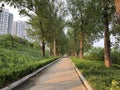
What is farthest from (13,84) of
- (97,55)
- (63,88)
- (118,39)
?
(97,55)

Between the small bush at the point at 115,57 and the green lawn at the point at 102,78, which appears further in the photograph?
Result: the small bush at the point at 115,57

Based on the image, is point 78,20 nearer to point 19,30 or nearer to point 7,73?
point 7,73

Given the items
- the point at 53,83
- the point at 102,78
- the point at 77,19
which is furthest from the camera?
the point at 77,19

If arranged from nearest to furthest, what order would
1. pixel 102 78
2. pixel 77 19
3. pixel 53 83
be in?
pixel 53 83, pixel 102 78, pixel 77 19

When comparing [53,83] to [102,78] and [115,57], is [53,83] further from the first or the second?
[115,57]

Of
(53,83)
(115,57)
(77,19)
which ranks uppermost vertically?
(77,19)

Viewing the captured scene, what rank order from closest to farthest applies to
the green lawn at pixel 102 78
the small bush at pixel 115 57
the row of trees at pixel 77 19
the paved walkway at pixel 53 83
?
the green lawn at pixel 102 78
the paved walkway at pixel 53 83
the row of trees at pixel 77 19
the small bush at pixel 115 57

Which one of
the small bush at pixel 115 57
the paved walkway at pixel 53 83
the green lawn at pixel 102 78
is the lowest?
the paved walkway at pixel 53 83

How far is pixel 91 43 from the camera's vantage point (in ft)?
190

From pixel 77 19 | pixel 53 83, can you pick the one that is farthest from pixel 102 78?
→ pixel 77 19

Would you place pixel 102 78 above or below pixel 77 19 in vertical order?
below

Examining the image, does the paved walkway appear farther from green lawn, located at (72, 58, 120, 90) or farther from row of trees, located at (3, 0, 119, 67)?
row of trees, located at (3, 0, 119, 67)

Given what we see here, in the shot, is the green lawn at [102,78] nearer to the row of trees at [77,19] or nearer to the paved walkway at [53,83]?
the paved walkway at [53,83]

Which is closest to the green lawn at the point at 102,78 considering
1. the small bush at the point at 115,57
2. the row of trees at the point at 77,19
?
the row of trees at the point at 77,19
